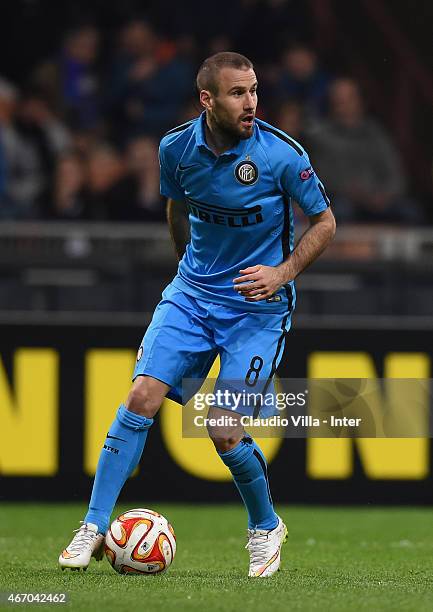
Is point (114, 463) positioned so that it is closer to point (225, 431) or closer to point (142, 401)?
point (142, 401)

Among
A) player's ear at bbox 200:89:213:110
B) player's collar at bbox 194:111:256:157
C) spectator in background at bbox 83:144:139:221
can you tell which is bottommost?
spectator in background at bbox 83:144:139:221

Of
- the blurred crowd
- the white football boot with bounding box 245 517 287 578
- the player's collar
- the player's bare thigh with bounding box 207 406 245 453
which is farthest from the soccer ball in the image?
the blurred crowd

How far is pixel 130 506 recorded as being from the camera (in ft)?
28.9

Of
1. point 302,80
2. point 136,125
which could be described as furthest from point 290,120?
point 136,125

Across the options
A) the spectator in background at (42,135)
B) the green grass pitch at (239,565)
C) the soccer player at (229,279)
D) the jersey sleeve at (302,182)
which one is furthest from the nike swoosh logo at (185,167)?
the spectator in background at (42,135)

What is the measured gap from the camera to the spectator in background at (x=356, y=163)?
11.2 m

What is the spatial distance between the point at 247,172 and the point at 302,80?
690cm

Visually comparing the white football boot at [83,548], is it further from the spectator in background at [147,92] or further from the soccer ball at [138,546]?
the spectator in background at [147,92]

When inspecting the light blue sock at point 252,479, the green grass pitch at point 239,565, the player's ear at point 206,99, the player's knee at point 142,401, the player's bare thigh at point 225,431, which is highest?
the player's ear at point 206,99

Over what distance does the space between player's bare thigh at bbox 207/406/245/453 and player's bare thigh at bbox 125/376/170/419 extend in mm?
242

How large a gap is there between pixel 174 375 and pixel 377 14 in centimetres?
843

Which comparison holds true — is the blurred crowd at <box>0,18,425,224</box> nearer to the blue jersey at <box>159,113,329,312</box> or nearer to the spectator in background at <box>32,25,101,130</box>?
the spectator in background at <box>32,25,101,130</box>

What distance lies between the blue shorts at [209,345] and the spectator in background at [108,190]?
4.87 metres

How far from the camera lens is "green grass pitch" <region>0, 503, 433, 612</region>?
480cm
